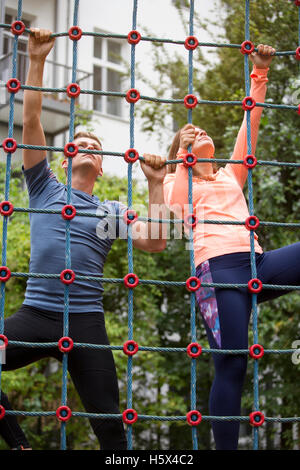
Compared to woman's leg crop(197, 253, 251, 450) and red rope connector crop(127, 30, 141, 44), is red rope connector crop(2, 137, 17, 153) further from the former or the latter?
woman's leg crop(197, 253, 251, 450)

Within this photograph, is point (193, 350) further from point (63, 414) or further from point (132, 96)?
point (132, 96)

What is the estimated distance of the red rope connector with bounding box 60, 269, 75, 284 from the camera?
1.80 metres

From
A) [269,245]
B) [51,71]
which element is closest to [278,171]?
[269,245]

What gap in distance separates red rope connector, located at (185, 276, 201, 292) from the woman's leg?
0.08 meters

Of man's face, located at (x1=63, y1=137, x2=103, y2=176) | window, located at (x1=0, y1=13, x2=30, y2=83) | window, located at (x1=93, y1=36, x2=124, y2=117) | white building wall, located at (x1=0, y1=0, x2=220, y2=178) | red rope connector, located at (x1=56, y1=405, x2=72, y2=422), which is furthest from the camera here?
window, located at (x1=93, y1=36, x2=124, y2=117)

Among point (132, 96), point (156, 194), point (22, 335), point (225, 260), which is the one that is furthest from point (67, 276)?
point (132, 96)

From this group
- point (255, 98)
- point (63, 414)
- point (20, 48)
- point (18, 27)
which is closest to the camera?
point (63, 414)

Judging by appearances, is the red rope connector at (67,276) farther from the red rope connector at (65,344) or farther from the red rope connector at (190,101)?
the red rope connector at (190,101)

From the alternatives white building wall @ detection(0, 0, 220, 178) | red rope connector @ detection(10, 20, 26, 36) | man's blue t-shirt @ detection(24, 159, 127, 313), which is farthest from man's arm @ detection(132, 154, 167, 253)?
white building wall @ detection(0, 0, 220, 178)

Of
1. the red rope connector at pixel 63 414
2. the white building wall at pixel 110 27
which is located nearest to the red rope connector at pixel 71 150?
the red rope connector at pixel 63 414

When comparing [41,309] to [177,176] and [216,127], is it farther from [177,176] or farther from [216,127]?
[216,127]

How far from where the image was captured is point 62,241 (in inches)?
76.5

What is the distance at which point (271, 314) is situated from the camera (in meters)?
4.92

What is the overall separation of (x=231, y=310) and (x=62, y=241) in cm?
54
